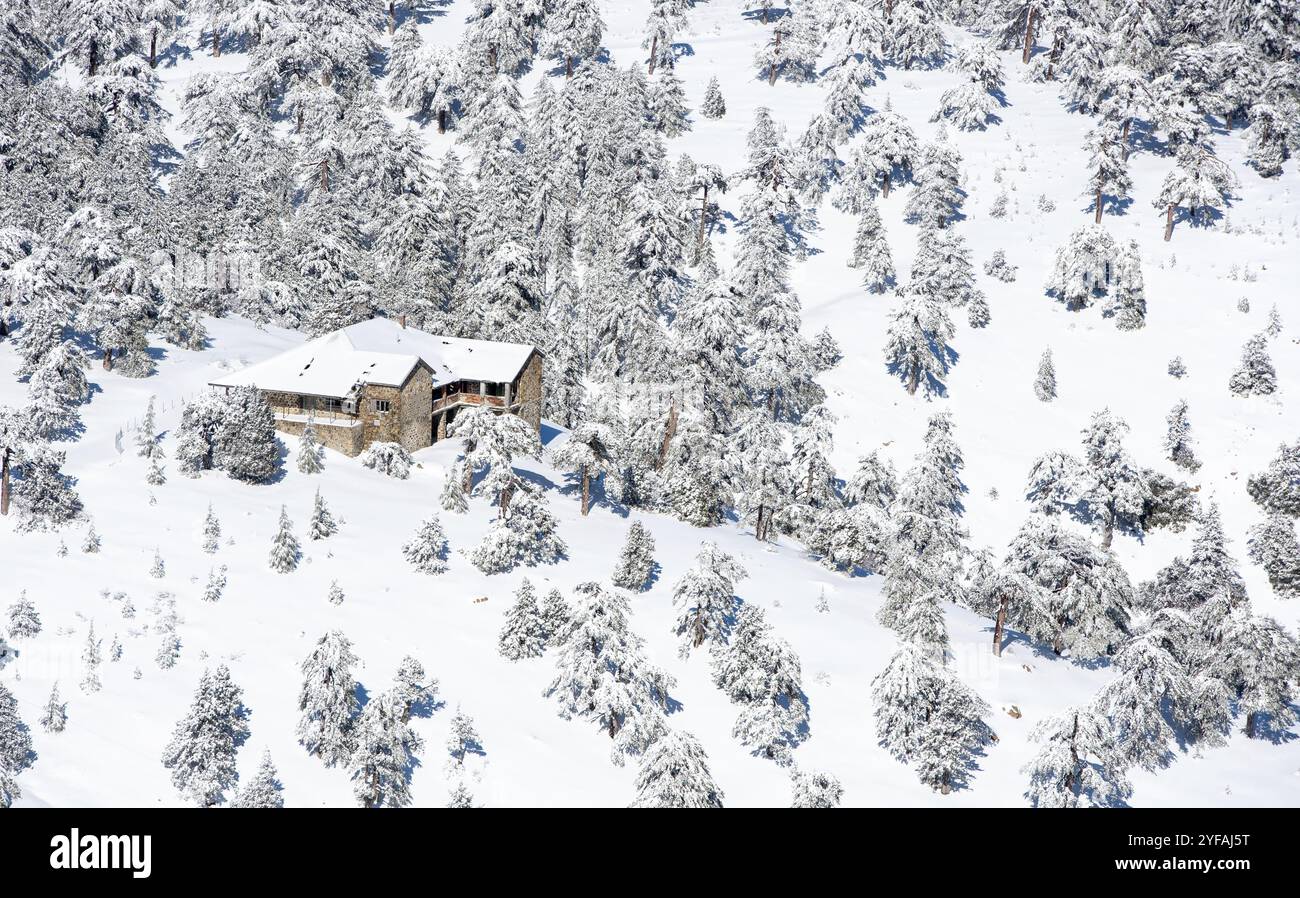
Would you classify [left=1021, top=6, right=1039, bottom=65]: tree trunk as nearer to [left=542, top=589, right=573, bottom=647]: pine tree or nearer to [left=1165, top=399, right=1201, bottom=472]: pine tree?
[left=1165, top=399, right=1201, bottom=472]: pine tree

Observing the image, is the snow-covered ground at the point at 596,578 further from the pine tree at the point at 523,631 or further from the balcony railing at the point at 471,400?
the balcony railing at the point at 471,400

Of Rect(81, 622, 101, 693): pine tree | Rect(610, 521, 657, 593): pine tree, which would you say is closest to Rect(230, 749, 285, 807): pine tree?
Rect(81, 622, 101, 693): pine tree

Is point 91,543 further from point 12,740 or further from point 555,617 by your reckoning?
point 555,617

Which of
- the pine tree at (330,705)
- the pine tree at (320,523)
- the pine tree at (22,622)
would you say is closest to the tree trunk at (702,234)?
the pine tree at (320,523)

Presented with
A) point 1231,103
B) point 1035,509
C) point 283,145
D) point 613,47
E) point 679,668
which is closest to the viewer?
point 679,668
